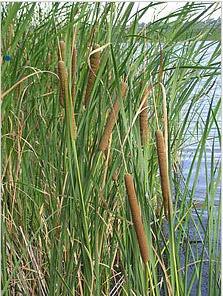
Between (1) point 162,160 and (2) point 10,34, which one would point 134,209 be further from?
(2) point 10,34

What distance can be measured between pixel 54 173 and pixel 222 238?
302 millimetres

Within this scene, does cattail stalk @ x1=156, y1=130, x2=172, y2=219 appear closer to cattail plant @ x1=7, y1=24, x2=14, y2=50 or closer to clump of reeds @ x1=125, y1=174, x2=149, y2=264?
clump of reeds @ x1=125, y1=174, x2=149, y2=264

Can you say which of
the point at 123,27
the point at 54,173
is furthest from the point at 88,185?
the point at 123,27

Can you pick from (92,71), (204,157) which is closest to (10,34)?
(92,71)

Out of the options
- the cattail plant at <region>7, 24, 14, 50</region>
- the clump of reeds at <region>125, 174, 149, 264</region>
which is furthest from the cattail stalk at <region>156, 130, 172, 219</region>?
the cattail plant at <region>7, 24, 14, 50</region>

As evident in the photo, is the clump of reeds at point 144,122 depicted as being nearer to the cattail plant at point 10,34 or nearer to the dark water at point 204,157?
the dark water at point 204,157

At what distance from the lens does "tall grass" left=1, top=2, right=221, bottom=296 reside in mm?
814

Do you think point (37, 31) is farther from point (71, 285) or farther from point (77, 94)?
point (71, 285)

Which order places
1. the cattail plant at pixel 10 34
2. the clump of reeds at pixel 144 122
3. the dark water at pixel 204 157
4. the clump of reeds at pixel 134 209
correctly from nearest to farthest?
1. the clump of reeds at pixel 134 209
2. the clump of reeds at pixel 144 122
3. the dark water at pixel 204 157
4. the cattail plant at pixel 10 34

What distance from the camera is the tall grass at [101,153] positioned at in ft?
2.67

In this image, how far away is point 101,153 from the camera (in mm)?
816

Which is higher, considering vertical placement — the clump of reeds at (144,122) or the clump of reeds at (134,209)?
the clump of reeds at (144,122)

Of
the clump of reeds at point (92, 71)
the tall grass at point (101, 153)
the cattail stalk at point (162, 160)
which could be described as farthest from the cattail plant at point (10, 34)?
the cattail stalk at point (162, 160)

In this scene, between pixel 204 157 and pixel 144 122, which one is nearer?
pixel 144 122
